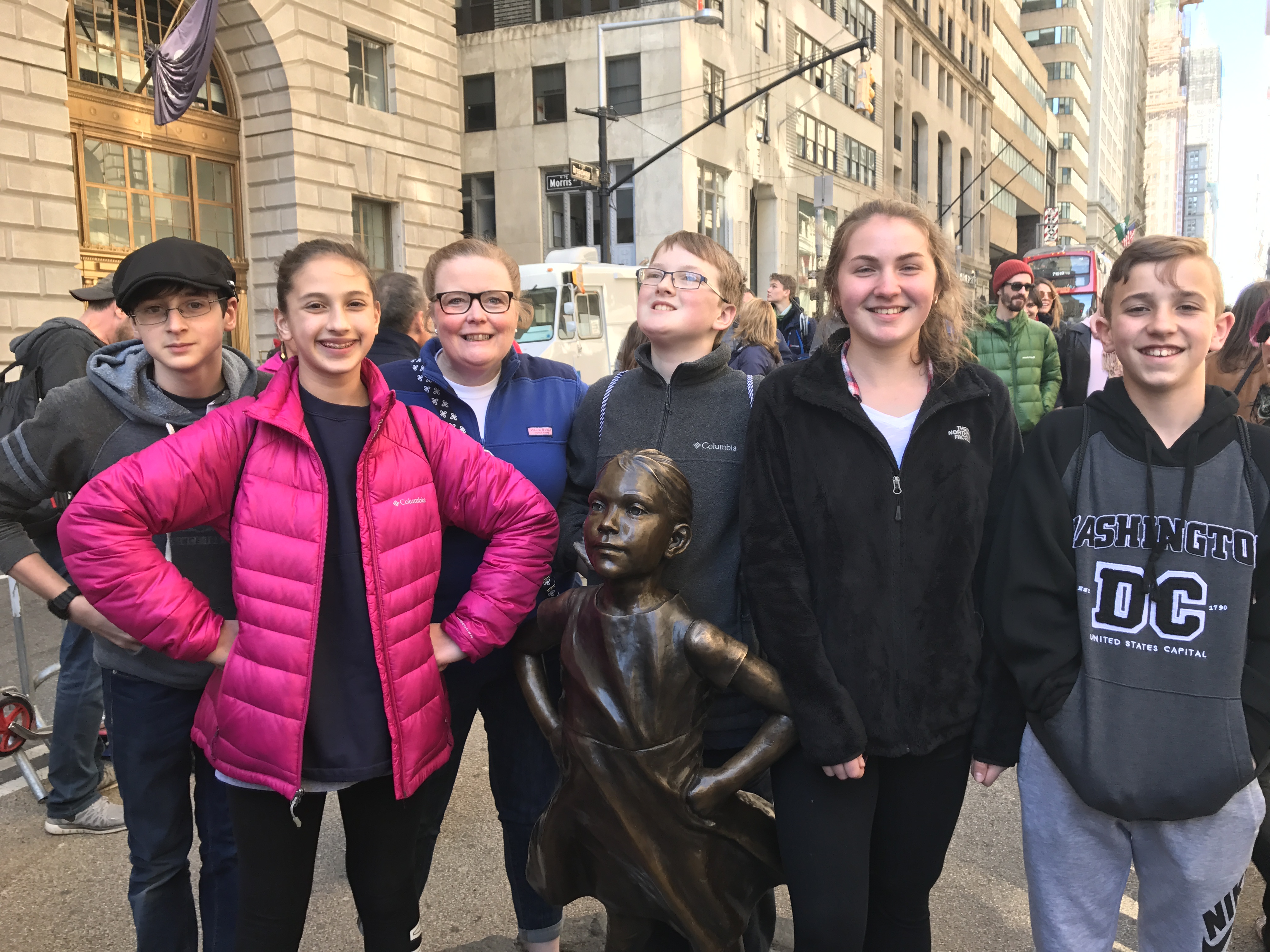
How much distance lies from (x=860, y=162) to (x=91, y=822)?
39.3m

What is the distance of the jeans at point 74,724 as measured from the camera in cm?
386

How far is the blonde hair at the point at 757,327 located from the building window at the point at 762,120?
2598 centimetres

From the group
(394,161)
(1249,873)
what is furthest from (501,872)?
(394,161)

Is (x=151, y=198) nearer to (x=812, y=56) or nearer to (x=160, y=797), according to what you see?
(x=160, y=797)

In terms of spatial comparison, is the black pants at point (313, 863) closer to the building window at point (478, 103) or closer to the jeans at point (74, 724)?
the jeans at point (74, 724)

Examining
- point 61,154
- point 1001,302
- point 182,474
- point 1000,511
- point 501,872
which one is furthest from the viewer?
point 61,154

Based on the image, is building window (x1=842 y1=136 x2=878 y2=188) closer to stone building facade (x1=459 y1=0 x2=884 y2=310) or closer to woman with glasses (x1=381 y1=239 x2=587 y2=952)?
stone building facade (x1=459 y1=0 x2=884 y2=310)

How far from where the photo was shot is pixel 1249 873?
355 centimetres

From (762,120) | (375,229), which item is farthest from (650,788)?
(762,120)

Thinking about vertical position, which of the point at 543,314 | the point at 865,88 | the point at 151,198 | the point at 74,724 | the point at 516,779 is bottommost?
the point at 74,724

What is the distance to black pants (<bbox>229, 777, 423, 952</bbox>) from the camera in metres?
2.22

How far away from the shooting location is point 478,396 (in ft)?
9.37

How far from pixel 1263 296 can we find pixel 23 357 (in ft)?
16.7

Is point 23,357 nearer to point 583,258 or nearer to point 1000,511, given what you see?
point 1000,511
